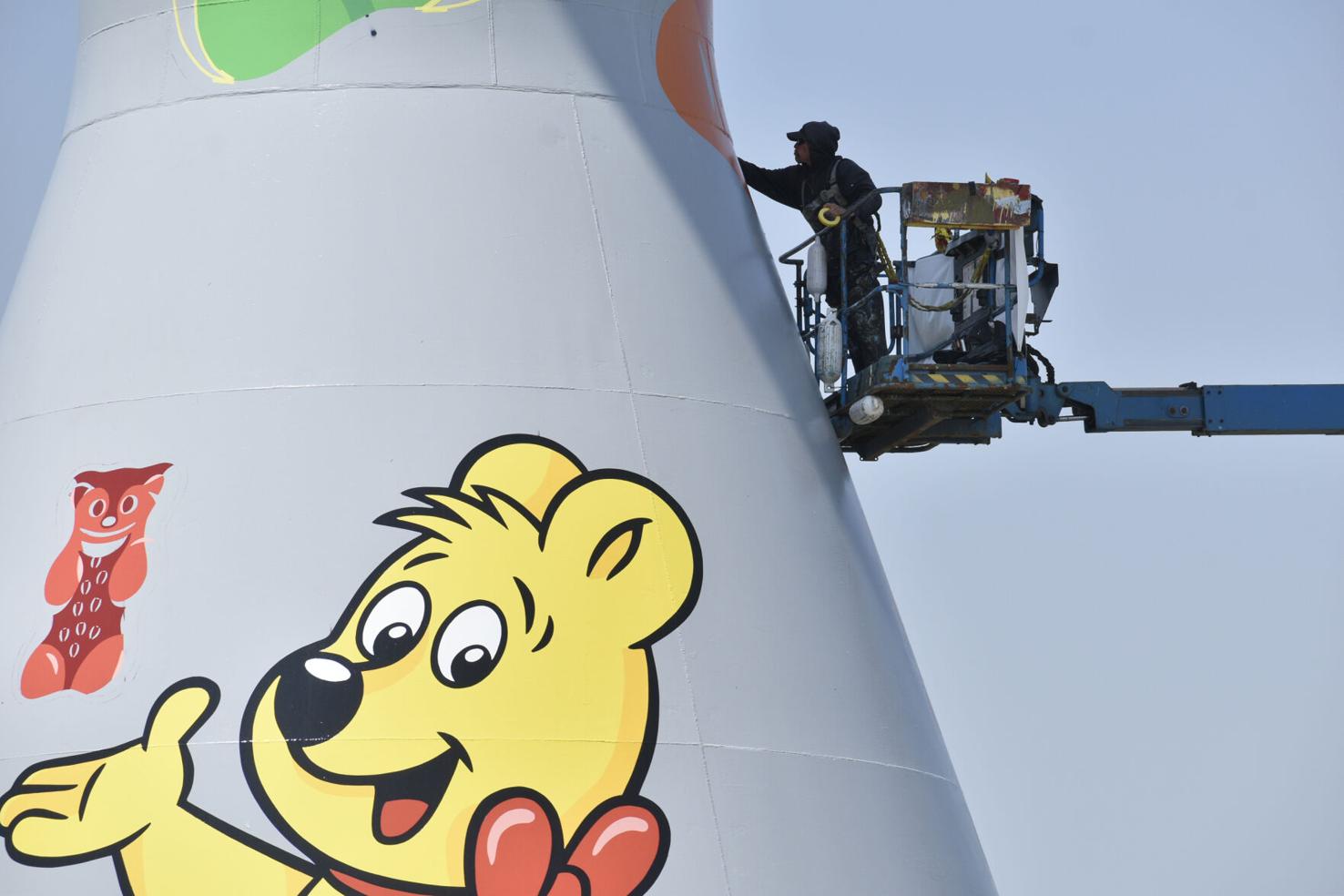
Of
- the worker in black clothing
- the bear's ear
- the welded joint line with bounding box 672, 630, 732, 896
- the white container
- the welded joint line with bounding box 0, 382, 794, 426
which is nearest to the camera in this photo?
the welded joint line with bounding box 672, 630, 732, 896

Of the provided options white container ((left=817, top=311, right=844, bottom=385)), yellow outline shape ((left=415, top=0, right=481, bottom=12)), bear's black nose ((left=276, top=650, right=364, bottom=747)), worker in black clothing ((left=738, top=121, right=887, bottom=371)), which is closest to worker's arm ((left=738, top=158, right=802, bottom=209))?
worker in black clothing ((left=738, top=121, right=887, bottom=371))

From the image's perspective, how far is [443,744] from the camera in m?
7.56

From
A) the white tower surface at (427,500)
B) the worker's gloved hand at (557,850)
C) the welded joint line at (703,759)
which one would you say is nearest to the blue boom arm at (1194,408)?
the white tower surface at (427,500)

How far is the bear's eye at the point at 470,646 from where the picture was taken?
7738mm

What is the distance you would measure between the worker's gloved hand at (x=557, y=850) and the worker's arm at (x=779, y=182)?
5093 mm

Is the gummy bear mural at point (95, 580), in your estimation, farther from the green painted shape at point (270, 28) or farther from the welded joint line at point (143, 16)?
the welded joint line at point (143, 16)

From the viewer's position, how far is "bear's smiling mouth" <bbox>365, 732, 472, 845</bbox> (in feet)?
24.1

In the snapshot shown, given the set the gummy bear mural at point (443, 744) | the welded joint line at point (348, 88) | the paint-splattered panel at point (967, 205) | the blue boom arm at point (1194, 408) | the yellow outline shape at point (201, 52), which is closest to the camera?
the gummy bear mural at point (443, 744)

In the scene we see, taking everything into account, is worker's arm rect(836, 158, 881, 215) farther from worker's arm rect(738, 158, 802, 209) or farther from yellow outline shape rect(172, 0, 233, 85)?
yellow outline shape rect(172, 0, 233, 85)

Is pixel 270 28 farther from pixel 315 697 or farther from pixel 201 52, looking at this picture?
pixel 315 697

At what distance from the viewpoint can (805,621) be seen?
8719 millimetres

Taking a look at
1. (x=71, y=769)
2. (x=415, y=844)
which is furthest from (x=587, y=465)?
(x=71, y=769)

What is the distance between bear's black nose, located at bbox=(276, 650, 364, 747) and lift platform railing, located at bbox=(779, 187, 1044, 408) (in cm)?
378

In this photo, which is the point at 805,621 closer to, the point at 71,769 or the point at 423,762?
the point at 423,762
